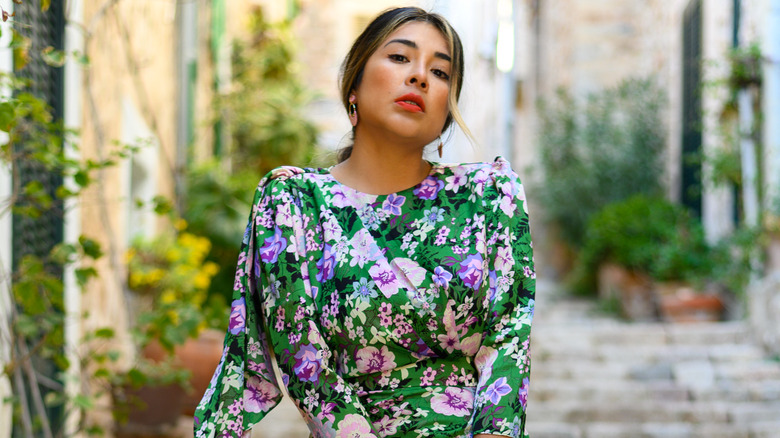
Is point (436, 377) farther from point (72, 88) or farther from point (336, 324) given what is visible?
point (72, 88)

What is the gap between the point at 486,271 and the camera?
1.82 m

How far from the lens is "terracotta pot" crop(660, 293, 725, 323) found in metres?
7.80

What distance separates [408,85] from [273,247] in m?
0.39

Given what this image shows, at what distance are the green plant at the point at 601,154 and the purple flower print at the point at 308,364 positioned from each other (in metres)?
9.09

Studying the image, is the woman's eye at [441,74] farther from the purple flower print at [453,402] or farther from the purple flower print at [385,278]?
the purple flower print at [453,402]

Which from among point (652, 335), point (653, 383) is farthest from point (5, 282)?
point (652, 335)

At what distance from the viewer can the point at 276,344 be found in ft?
5.85

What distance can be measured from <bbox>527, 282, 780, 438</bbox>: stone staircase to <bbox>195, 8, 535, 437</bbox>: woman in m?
3.57

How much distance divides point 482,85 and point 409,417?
14242 mm

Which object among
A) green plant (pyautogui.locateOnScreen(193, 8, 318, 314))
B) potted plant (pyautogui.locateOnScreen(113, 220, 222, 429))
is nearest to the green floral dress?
potted plant (pyautogui.locateOnScreen(113, 220, 222, 429))

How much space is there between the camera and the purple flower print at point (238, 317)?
1.82 metres

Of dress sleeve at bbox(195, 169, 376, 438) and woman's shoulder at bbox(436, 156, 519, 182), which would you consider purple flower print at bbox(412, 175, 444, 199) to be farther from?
dress sleeve at bbox(195, 169, 376, 438)

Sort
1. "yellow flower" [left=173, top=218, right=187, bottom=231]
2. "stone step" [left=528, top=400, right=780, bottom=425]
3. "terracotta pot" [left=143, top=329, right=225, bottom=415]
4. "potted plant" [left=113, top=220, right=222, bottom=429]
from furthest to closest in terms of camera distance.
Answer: "stone step" [left=528, top=400, right=780, bottom=425], "terracotta pot" [left=143, top=329, right=225, bottom=415], "yellow flower" [left=173, top=218, right=187, bottom=231], "potted plant" [left=113, top=220, right=222, bottom=429]

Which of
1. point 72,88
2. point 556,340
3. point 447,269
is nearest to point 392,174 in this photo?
point 447,269
